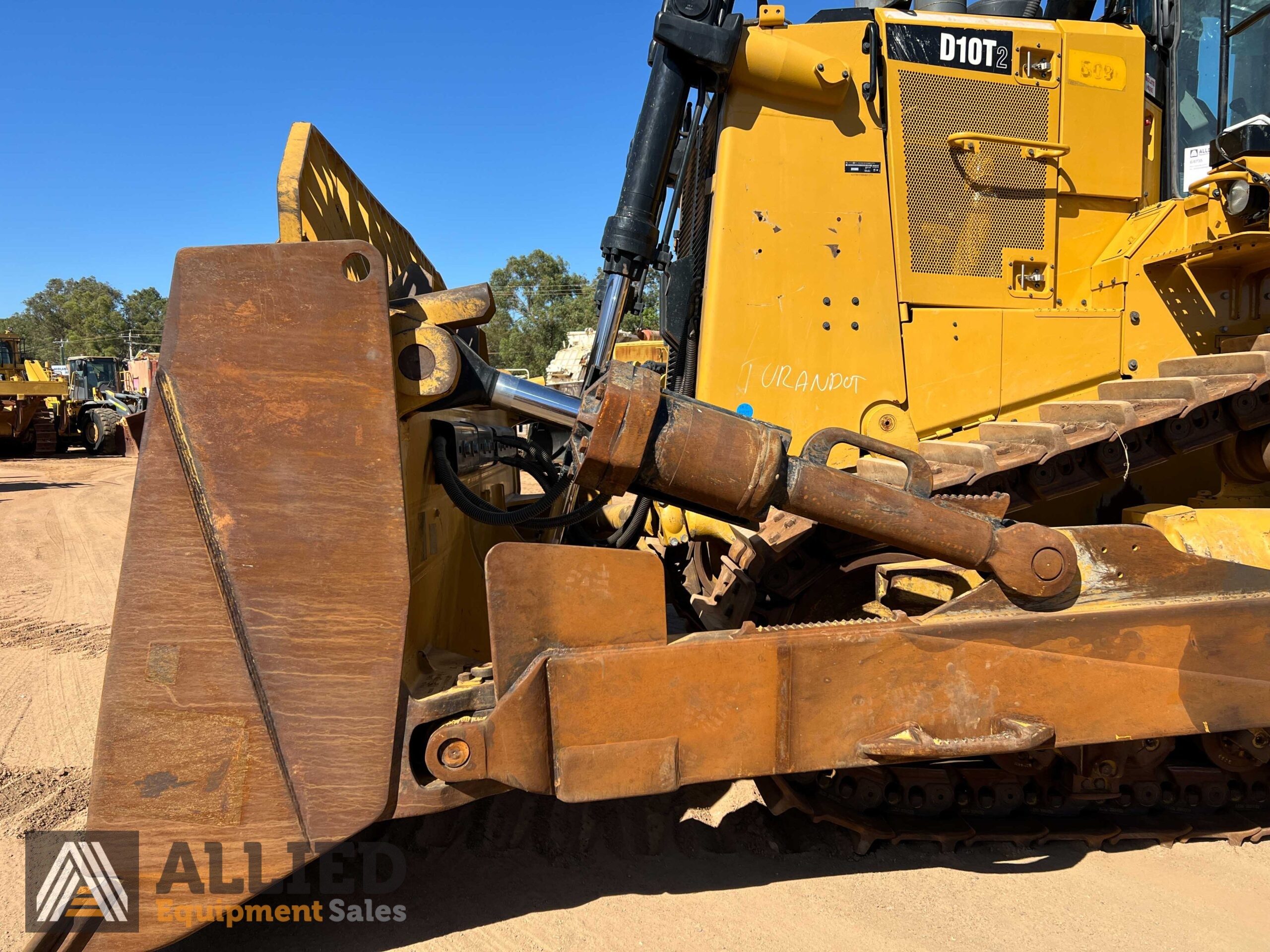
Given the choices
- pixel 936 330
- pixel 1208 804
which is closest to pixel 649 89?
pixel 936 330

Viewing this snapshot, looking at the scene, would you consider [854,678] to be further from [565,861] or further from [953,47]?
[953,47]

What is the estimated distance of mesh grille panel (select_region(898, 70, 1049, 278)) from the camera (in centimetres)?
317

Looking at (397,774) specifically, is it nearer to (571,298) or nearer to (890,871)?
(890,871)

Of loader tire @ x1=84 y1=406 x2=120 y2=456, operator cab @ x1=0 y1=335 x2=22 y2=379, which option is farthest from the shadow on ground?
operator cab @ x1=0 y1=335 x2=22 y2=379

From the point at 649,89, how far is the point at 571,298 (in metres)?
47.2

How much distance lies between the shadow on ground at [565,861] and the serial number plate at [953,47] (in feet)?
9.69

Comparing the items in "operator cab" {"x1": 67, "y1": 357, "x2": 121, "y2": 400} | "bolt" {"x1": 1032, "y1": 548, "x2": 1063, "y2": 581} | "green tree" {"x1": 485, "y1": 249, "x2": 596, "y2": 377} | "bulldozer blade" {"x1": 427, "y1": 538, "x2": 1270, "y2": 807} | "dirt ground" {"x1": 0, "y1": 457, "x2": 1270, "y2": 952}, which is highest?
"green tree" {"x1": 485, "y1": 249, "x2": 596, "y2": 377}

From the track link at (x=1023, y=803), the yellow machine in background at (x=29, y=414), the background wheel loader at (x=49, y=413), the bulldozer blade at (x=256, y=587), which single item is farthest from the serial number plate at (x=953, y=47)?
the yellow machine in background at (x=29, y=414)

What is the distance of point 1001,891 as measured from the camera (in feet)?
8.61

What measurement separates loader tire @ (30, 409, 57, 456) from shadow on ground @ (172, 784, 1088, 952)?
75.9 ft

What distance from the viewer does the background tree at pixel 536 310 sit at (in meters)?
43.7

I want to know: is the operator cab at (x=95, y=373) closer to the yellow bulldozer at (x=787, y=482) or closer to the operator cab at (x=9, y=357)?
the operator cab at (x=9, y=357)

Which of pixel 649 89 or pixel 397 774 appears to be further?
pixel 649 89

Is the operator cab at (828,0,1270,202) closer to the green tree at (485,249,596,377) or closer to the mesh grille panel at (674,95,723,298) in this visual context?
the mesh grille panel at (674,95,723,298)
